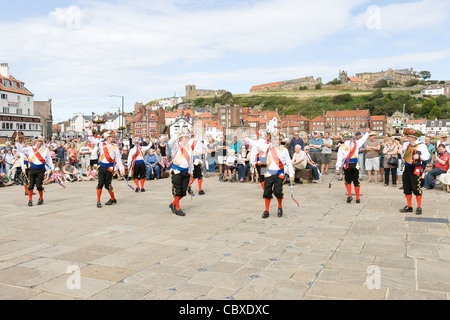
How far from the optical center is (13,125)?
58000mm

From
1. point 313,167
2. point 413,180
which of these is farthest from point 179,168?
point 313,167

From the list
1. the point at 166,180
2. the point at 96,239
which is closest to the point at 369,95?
the point at 166,180

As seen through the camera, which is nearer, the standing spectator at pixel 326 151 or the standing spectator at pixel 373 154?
the standing spectator at pixel 373 154

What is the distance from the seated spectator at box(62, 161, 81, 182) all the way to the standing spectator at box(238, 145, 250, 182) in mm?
6788

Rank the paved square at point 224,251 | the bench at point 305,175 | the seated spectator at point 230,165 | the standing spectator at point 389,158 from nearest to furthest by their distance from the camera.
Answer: the paved square at point 224,251 → the standing spectator at point 389,158 → the bench at point 305,175 → the seated spectator at point 230,165

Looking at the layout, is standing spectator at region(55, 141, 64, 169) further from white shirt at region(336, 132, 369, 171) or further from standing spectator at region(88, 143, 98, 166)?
white shirt at region(336, 132, 369, 171)

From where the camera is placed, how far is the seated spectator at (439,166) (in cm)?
1240

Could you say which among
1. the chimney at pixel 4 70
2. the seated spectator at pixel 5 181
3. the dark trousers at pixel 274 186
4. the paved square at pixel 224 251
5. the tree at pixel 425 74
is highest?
the tree at pixel 425 74

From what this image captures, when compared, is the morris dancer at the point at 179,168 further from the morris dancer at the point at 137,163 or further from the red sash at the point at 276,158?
the morris dancer at the point at 137,163

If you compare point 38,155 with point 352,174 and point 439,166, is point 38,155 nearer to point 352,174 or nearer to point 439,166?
point 352,174

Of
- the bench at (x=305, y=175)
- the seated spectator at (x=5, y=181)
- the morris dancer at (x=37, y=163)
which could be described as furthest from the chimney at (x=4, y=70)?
the bench at (x=305, y=175)

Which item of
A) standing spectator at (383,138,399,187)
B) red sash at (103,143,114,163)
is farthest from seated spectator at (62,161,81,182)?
standing spectator at (383,138,399,187)

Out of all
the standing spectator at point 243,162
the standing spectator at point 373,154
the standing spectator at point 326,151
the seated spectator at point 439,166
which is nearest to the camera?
the seated spectator at point 439,166

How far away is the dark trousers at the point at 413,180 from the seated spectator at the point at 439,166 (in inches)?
174
